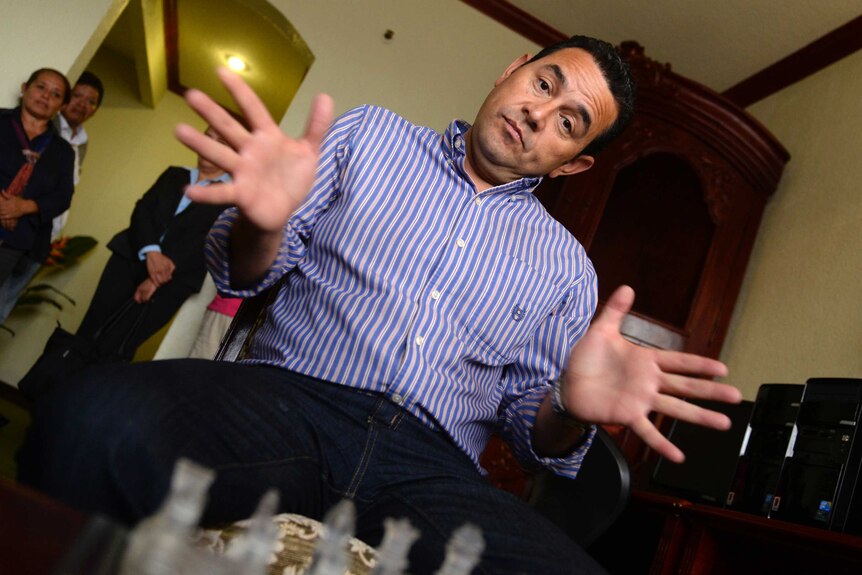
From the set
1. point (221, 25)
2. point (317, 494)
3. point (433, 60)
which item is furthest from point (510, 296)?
point (221, 25)

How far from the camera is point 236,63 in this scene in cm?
559

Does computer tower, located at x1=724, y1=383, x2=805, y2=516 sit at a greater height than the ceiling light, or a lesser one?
lesser

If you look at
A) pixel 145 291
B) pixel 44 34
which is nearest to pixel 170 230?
pixel 145 291

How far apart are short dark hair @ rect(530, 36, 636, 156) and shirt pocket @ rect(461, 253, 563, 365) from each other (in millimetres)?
317

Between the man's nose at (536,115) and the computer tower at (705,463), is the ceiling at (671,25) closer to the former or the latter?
the computer tower at (705,463)

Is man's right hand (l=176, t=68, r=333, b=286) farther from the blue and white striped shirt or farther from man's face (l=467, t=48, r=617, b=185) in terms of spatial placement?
man's face (l=467, t=48, r=617, b=185)

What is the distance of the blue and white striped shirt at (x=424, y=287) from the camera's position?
42.4 inches

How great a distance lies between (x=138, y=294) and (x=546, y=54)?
7.62ft

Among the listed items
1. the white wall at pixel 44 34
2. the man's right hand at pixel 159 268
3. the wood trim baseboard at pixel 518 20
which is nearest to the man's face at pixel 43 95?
the white wall at pixel 44 34

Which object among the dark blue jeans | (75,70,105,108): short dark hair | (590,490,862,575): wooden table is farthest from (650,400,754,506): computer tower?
(75,70,105,108): short dark hair

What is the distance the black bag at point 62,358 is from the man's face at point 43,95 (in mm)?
865

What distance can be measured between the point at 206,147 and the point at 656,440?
57 centimetres

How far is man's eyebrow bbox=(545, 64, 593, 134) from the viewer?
1331mm

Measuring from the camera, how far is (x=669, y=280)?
324 cm
